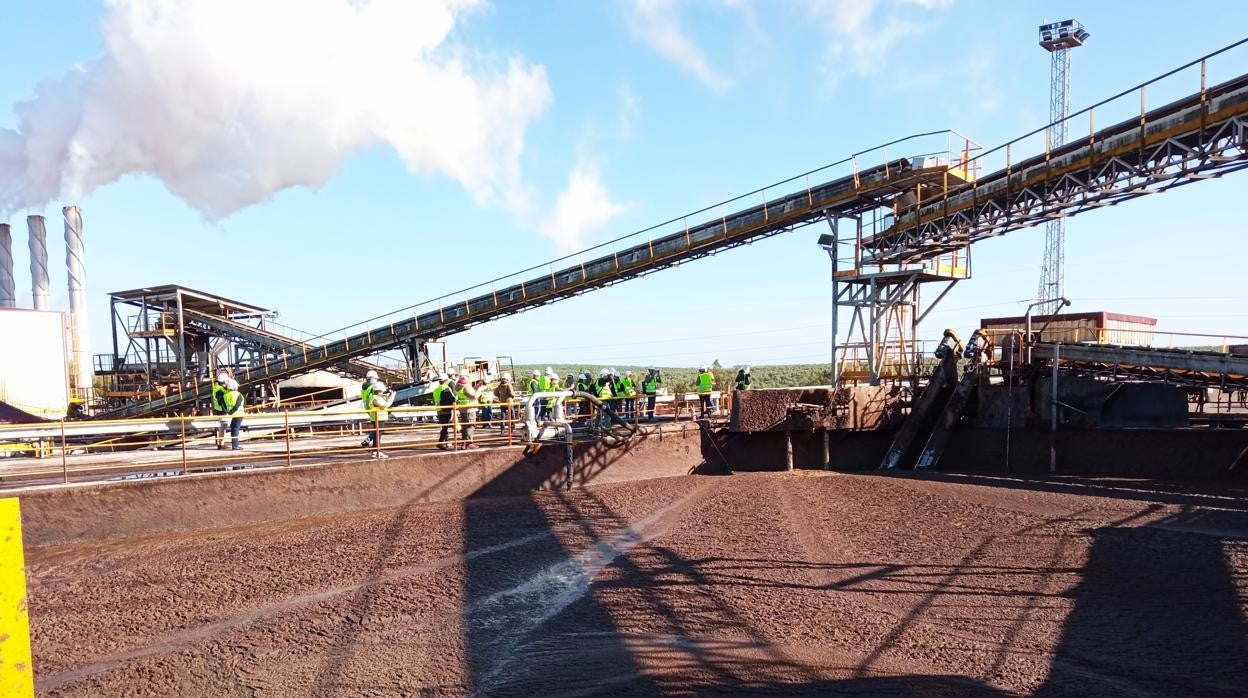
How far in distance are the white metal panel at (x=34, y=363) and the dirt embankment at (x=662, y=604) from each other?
19392 mm

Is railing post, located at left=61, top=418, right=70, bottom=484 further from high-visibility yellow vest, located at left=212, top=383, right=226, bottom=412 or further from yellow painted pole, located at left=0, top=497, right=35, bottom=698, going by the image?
yellow painted pole, located at left=0, top=497, right=35, bottom=698

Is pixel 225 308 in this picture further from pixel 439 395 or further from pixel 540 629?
pixel 540 629

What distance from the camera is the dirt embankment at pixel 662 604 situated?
5.94m

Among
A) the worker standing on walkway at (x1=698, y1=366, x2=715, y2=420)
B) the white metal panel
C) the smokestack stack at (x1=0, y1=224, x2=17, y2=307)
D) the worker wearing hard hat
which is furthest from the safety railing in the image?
the smokestack stack at (x1=0, y1=224, x2=17, y2=307)

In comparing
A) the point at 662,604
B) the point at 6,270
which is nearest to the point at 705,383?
the point at 662,604

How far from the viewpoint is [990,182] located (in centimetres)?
1794

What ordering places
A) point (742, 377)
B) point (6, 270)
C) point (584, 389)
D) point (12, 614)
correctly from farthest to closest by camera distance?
point (6, 270) < point (742, 377) < point (584, 389) < point (12, 614)

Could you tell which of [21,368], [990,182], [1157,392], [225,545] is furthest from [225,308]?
[1157,392]

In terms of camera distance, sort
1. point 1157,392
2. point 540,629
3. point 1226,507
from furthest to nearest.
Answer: point 1157,392, point 1226,507, point 540,629

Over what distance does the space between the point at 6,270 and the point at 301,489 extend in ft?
90.6

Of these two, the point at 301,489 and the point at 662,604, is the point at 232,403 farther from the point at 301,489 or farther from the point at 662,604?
the point at 662,604

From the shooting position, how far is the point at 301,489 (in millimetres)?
11477

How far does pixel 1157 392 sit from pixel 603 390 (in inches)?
523

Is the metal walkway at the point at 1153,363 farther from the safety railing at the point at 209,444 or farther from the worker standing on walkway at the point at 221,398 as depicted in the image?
the worker standing on walkway at the point at 221,398
